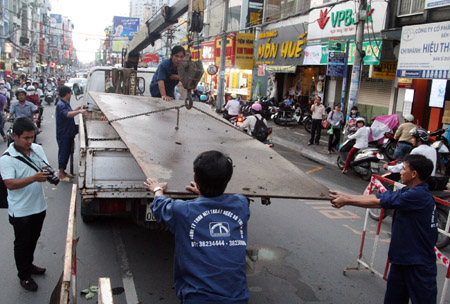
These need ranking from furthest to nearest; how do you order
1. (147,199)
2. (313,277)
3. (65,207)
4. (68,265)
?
(65,207)
(313,277)
(147,199)
(68,265)

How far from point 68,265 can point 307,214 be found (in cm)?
551

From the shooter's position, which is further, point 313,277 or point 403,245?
point 313,277

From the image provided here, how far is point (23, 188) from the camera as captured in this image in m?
4.03

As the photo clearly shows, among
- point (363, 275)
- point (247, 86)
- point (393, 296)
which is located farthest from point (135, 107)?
point (247, 86)

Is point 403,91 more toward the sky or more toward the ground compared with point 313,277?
more toward the sky

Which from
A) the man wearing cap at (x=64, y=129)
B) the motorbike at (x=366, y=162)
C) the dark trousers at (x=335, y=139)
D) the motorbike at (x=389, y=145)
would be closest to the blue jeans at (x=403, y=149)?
the motorbike at (x=366, y=162)

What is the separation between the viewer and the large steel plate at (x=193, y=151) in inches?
139

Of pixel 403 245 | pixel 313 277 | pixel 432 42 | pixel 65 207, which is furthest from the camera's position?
pixel 432 42

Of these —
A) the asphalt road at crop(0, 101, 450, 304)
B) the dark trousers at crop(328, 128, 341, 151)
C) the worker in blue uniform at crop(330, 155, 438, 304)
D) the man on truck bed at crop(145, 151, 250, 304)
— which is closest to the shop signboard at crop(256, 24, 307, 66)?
the dark trousers at crop(328, 128, 341, 151)

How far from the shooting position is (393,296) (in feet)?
11.3

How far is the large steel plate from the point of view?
352cm

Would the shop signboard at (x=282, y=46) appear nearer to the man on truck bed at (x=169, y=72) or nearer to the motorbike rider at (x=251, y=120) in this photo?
the motorbike rider at (x=251, y=120)

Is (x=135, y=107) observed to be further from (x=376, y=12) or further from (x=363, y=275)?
(x=376, y=12)

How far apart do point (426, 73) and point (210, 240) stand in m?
12.6
